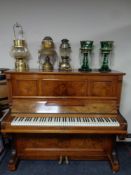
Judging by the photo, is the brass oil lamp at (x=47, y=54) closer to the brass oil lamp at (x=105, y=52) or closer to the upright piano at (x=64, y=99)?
the upright piano at (x=64, y=99)

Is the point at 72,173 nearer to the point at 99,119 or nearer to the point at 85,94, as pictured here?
the point at 99,119

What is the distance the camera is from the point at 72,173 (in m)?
2.06

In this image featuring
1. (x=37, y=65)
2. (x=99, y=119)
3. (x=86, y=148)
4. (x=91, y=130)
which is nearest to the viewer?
(x=91, y=130)

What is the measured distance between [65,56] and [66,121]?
84 centimetres

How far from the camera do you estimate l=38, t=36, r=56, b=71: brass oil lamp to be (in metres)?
2.11

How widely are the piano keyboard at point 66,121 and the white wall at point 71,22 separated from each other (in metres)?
0.84

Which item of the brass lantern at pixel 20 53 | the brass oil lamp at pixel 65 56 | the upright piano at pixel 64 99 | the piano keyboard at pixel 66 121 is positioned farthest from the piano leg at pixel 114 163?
the brass lantern at pixel 20 53

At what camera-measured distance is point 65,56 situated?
87.3 inches

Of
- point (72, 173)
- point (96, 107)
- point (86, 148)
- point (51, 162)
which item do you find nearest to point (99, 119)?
point (96, 107)

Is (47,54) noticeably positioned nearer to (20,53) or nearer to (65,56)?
(65,56)

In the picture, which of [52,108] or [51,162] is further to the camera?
[51,162]

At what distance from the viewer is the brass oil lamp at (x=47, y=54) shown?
2.11 meters

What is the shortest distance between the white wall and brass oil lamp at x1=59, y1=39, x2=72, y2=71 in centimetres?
14

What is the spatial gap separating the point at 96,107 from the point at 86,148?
59 cm
